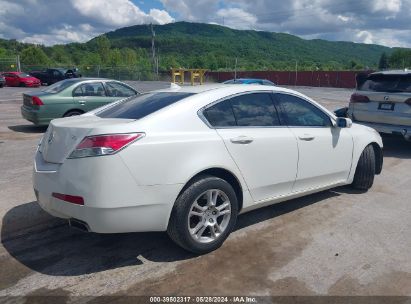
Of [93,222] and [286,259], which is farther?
[286,259]

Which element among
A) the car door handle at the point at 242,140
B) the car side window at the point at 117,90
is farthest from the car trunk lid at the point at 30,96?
the car door handle at the point at 242,140

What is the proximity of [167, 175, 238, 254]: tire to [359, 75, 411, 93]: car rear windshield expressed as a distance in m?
5.61

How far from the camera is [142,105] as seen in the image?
3.91m

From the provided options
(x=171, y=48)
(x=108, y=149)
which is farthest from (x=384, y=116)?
(x=171, y=48)

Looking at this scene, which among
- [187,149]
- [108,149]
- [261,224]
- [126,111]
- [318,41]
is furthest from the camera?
[318,41]

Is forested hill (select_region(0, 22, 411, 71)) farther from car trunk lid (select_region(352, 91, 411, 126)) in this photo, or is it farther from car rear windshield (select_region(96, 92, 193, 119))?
car rear windshield (select_region(96, 92, 193, 119))

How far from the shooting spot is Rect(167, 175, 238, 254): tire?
3416 mm

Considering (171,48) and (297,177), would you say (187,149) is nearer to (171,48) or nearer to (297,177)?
(297,177)

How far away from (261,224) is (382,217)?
4.88ft

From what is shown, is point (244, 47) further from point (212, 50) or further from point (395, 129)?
point (395, 129)

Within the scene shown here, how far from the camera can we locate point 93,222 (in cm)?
316

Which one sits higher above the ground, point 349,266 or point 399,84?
point 399,84

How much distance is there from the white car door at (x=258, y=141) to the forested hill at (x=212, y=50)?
7543 cm

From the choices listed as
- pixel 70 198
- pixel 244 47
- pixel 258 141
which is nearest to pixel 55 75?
pixel 258 141
